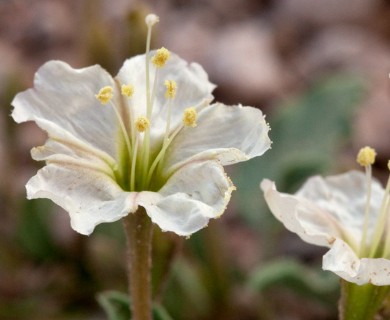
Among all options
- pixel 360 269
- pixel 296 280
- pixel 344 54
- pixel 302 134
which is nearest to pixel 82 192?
pixel 360 269

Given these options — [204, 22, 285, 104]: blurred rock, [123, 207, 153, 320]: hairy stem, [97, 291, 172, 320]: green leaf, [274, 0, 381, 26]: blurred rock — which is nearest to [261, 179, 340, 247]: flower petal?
[123, 207, 153, 320]: hairy stem

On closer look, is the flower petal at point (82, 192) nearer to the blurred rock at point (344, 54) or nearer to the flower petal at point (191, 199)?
the flower petal at point (191, 199)

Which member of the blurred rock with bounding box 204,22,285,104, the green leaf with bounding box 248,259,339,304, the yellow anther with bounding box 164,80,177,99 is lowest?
the green leaf with bounding box 248,259,339,304

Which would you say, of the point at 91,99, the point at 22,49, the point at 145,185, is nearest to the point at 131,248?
the point at 145,185

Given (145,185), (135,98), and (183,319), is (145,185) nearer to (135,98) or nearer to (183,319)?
(135,98)

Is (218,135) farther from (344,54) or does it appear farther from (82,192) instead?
(344,54)

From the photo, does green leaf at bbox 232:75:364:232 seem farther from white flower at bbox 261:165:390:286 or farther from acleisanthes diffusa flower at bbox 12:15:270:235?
acleisanthes diffusa flower at bbox 12:15:270:235
